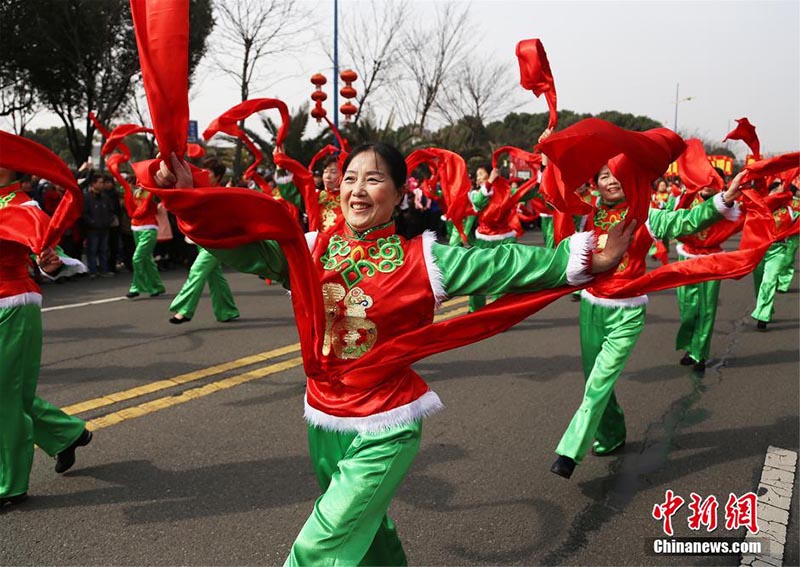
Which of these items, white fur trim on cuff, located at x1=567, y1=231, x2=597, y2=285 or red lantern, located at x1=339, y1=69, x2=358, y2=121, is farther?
red lantern, located at x1=339, y1=69, x2=358, y2=121

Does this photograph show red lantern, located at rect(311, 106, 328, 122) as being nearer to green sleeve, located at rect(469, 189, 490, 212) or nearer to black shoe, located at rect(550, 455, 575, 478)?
green sleeve, located at rect(469, 189, 490, 212)

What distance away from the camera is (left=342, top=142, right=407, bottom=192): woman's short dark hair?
7.57 feet

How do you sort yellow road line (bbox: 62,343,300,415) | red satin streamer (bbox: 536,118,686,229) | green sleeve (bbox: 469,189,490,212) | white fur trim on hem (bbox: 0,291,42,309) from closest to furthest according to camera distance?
red satin streamer (bbox: 536,118,686,229) < white fur trim on hem (bbox: 0,291,42,309) < yellow road line (bbox: 62,343,300,415) < green sleeve (bbox: 469,189,490,212)

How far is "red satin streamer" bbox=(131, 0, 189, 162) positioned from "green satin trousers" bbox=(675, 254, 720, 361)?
531cm

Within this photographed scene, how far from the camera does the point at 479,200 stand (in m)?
9.13

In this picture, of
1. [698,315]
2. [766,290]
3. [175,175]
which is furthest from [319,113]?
[766,290]

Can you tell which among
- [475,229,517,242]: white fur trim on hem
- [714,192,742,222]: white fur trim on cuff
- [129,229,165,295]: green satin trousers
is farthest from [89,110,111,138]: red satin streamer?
[714,192,742,222]: white fur trim on cuff

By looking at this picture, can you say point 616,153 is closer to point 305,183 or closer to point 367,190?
point 367,190

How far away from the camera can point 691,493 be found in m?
3.62

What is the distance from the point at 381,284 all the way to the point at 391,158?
17.3 inches

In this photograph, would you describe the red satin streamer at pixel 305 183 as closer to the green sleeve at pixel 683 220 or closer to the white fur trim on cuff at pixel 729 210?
the green sleeve at pixel 683 220

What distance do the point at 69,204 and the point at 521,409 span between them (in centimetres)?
322

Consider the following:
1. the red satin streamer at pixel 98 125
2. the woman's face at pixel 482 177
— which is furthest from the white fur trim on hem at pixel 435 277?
the woman's face at pixel 482 177

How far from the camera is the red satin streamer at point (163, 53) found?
1722 millimetres
